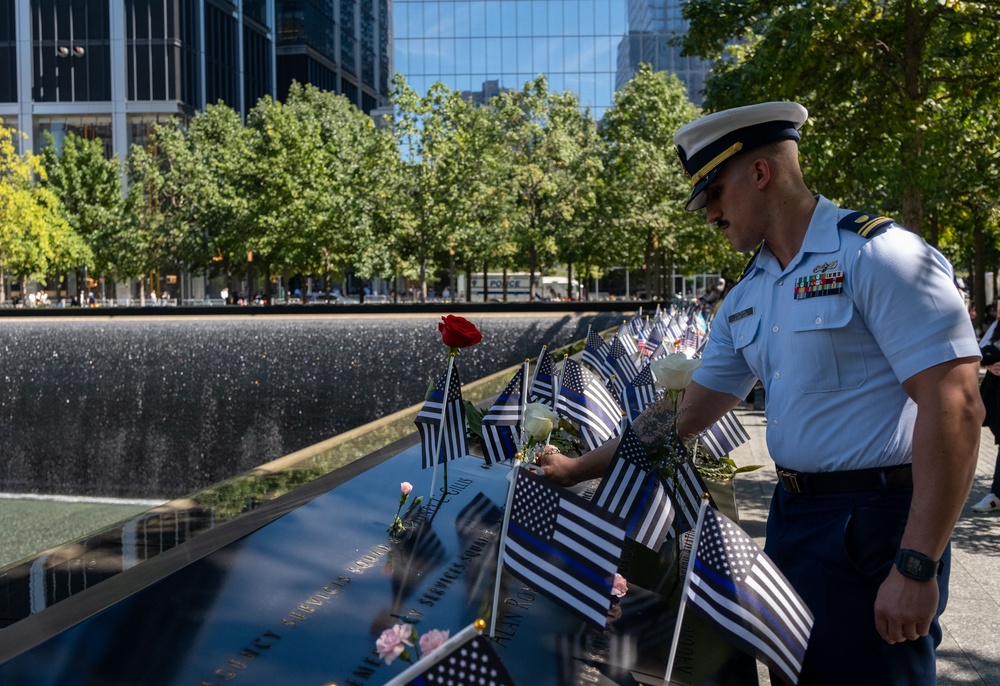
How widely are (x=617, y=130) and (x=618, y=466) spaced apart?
34926 millimetres

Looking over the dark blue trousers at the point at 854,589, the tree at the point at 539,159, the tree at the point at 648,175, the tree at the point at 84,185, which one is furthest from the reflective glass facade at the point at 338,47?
the dark blue trousers at the point at 854,589

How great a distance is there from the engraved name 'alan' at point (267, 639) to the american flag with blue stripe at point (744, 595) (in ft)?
3.31

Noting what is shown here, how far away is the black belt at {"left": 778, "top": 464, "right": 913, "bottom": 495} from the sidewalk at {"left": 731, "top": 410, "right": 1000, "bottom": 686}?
2.45 meters

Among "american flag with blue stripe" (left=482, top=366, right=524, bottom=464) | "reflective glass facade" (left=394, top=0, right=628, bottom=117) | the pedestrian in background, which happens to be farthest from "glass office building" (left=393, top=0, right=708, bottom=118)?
"american flag with blue stripe" (left=482, top=366, right=524, bottom=464)

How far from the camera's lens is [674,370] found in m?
2.83

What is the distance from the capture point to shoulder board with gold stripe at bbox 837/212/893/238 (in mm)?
2367

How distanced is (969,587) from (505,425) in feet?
10.0

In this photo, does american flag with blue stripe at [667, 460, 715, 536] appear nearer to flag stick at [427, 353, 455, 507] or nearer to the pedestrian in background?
flag stick at [427, 353, 455, 507]

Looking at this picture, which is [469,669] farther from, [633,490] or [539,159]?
[539,159]

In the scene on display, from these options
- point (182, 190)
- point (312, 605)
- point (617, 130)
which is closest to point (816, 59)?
point (312, 605)

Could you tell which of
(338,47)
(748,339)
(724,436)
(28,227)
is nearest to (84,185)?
(28,227)

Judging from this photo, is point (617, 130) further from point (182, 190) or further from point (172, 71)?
point (172, 71)

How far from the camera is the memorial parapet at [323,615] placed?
7.54ft

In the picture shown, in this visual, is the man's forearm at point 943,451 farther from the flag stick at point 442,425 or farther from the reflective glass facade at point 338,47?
the reflective glass facade at point 338,47
